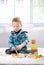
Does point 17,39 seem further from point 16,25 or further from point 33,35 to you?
point 33,35

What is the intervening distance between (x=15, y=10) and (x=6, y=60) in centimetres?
144

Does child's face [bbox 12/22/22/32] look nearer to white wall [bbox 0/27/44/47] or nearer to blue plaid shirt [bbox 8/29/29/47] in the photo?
blue plaid shirt [bbox 8/29/29/47]

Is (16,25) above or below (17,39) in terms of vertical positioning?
above

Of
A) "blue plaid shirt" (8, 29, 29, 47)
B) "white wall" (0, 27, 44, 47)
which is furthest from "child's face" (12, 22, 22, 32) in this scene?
"white wall" (0, 27, 44, 47)

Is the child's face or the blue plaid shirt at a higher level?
the child's face

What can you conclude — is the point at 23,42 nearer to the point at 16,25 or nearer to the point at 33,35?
the point at 16,25

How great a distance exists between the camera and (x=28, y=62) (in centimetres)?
163

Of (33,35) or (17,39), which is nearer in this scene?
(17,39)

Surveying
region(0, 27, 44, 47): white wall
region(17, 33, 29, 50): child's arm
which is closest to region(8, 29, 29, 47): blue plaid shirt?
region(17, 33, 29, 50): child's arm

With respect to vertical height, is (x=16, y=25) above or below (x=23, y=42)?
above

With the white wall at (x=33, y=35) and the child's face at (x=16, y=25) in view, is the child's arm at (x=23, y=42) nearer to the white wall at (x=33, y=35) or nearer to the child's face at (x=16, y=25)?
the child's face at (x=16, y=25)

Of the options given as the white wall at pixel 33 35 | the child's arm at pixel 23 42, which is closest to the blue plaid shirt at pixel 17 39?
the child's arm at pixel 23 42

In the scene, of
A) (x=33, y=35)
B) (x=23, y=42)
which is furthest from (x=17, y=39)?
(x=33, y=35)

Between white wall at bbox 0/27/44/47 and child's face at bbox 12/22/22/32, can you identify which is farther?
white wall at bbox 0/27/44/47
